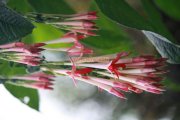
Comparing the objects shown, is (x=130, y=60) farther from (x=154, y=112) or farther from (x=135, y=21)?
(x=154, y=112)

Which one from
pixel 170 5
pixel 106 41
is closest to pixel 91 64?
pixel 106 41

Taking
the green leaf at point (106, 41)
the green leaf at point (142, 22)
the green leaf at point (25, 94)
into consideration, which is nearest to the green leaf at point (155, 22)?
the green leaf at point (142, 22)

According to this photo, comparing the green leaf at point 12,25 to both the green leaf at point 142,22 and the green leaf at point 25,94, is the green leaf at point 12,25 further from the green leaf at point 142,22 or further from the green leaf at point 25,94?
the green leaf at point 25,94

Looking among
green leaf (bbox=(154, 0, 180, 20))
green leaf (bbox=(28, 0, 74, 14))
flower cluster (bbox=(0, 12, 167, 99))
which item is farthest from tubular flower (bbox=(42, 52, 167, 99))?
green leaf (bbox=(154, 0, 180, 20))

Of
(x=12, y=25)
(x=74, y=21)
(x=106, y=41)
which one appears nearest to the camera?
(x=12, y=25)

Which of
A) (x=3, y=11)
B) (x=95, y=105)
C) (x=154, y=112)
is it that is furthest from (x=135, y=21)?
(x=95, y=105)

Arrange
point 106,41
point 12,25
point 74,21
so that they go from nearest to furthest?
point 12,25, point 74,21, point 106,41

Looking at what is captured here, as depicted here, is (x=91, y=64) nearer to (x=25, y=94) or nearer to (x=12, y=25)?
(x=12, y=25)
